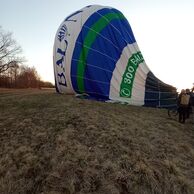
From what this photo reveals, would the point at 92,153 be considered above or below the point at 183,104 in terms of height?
below

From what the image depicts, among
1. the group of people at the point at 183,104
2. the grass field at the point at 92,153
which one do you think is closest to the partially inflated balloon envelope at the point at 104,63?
the group of people at the point at 183,104

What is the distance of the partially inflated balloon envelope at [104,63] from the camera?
1051cm

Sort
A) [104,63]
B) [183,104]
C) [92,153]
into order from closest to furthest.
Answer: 1. [92,153]
2. [183,104]
3. [104,63]

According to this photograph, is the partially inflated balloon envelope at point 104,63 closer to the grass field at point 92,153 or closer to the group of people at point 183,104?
the group of people at point 183,104

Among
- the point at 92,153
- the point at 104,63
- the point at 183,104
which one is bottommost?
the point at 92,153

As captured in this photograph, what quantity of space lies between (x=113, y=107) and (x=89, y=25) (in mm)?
3153

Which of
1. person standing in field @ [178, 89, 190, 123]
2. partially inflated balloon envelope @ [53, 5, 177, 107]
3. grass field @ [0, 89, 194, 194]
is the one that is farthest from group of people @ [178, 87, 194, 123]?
partially inflated balloon envelope @ [53, 5, 177, 107]

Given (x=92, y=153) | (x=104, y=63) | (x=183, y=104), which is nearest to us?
(x=92, y=153)

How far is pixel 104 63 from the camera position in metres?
10.6

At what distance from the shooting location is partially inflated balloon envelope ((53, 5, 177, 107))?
10508 millimetres

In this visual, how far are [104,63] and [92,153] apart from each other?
17.0ft

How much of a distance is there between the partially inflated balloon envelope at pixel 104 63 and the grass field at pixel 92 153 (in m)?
2.00

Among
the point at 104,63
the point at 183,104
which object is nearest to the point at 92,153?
the point at 183,104

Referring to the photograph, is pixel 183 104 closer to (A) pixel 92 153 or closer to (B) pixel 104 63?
(B) pixel 104 63
